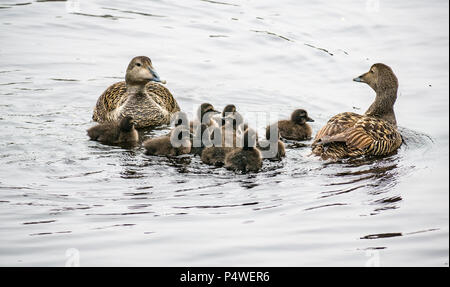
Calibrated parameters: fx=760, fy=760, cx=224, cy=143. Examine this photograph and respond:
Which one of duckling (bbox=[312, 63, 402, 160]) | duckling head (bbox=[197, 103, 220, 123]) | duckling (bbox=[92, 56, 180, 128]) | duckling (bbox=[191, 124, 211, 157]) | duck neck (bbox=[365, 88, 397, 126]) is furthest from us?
duckling (bbox=[92, 56, 180, 128])

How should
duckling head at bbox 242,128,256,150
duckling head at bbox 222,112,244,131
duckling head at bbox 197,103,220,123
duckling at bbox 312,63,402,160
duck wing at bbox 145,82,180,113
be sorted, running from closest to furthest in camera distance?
duckling head at bbox 242,128,256,150 < duckling at bbox 312,63,402,160 < duckling head at bbox 222,112,244,131 < duckling head at bbox 197,103,220,123 < duck wing at bbox 145,82,180,113

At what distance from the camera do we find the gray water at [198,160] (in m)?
6.75

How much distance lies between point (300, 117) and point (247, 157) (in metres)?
1.71

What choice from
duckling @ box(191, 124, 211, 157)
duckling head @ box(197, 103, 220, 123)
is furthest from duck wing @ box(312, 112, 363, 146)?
duckling head @ box(197, 103, 220, 123)

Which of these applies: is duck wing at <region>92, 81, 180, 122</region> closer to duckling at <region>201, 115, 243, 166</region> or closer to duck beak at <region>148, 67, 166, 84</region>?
duck beak at <region>148, 67, 166, 84</region>

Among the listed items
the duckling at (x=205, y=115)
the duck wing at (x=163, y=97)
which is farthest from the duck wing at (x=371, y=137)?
the duck wing at (x=163, y=97)

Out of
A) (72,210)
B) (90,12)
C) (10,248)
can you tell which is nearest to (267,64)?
(90,12)

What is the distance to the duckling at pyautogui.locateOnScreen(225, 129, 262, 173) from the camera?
8.47 meters

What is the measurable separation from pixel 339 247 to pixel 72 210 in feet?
8.41

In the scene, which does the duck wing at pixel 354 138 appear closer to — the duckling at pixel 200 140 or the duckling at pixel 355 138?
the duckling at pixel 355 138

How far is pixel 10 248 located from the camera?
259 inches

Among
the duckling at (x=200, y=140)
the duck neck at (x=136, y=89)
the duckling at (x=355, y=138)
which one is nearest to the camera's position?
the duckling at (x=355, y=138)

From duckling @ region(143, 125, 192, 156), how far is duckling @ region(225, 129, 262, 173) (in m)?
0.76

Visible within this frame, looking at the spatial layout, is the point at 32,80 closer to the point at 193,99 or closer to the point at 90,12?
the point at 193,99
